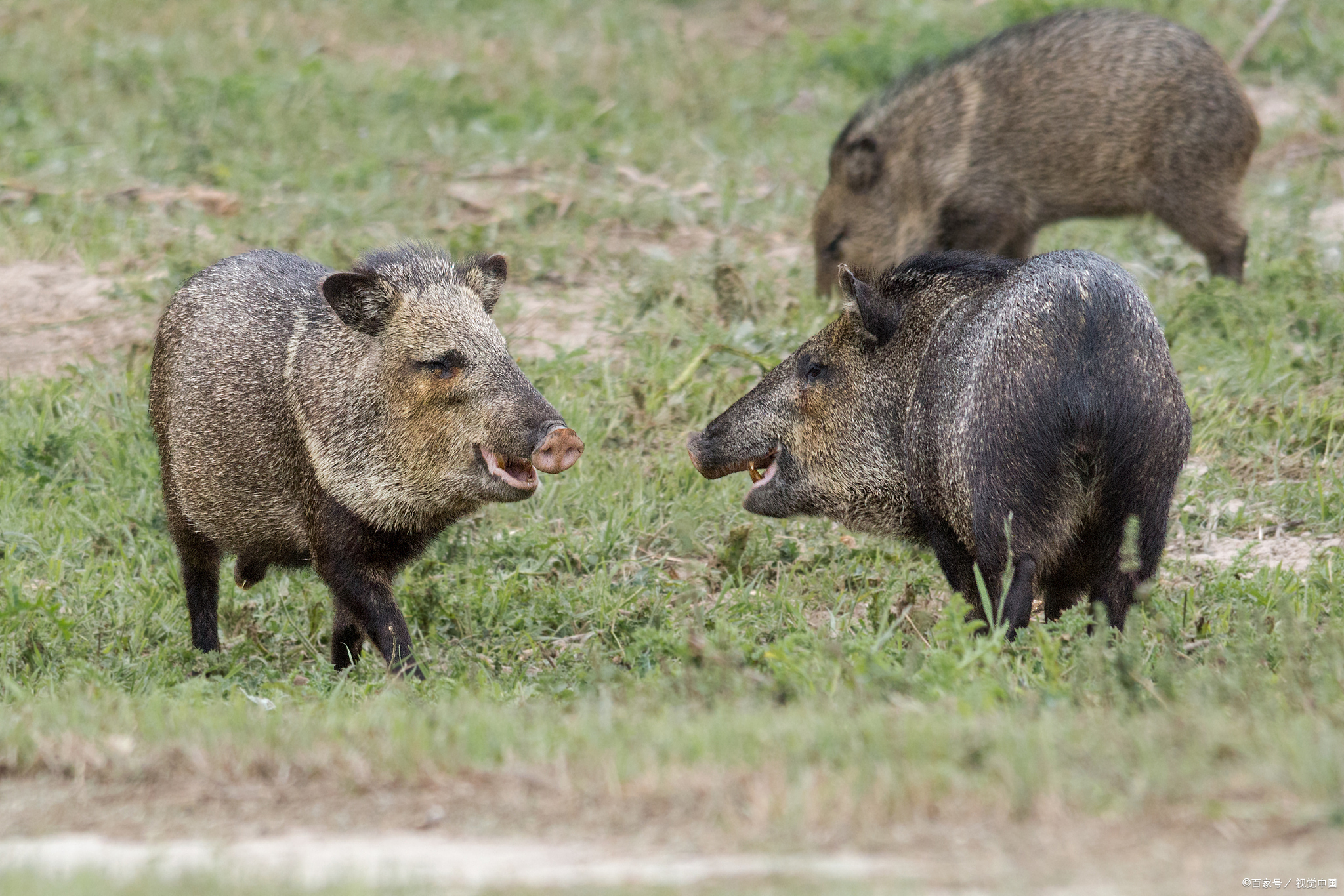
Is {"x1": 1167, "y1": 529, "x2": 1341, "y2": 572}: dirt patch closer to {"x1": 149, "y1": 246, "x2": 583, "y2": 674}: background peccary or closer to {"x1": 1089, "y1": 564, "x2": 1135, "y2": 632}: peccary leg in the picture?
{"x1": 1089, "y1": 564, "x2": 1135, "y2": 632}: peccary leg

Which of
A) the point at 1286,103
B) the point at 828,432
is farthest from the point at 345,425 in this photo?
the point at 1286,103

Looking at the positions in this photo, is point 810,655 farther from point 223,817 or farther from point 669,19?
point 669,19

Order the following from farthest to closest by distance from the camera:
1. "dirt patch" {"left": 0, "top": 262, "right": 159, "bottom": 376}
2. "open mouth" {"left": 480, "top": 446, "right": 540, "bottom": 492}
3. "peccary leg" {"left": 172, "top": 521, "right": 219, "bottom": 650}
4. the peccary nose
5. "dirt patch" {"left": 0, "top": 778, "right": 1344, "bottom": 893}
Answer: "dirt patch" {"left": 0, "top": 262, "right": 159, "bottom": 376}
"peccary leg" {"left": 172, "top": 521, "right": 219, "bottom": 650}
"open mouth" {"left": 480, "top": 446, "right": 540, "bottom": 492}
the peccary nose
"dirt patch" {"left": 0, "top": 778, "right": 1344, "bottom": 893}

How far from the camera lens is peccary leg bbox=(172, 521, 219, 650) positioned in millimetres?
5121

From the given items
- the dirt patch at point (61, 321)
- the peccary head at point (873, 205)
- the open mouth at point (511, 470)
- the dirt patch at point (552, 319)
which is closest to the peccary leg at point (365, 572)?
the open mouth at point (511, 470)

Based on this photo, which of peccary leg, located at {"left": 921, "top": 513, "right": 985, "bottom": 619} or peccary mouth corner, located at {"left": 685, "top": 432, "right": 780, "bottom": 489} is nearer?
peccary leg, located at {"left": 921, "top": 513, "right": 985, "bottom": 619}

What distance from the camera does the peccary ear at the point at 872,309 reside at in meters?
4.52

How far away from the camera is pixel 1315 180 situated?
9.25 meters

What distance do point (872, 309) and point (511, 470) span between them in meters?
1.13

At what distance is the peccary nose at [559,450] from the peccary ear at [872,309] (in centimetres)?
93

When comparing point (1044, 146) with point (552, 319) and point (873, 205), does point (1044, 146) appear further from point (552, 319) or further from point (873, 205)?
point (552, 319)

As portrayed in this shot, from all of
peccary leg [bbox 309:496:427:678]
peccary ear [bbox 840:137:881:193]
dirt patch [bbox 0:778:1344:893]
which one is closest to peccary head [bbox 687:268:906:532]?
peccary leg [bbox 309:496:427:678]

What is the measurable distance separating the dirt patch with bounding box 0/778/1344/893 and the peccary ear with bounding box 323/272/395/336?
72.2 inches

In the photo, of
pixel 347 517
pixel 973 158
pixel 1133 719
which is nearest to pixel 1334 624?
pixel 1133 719
